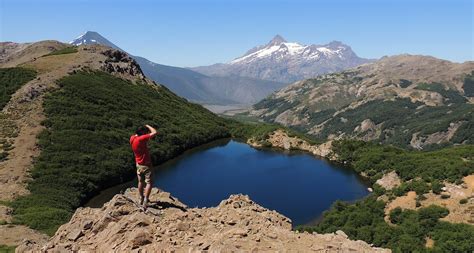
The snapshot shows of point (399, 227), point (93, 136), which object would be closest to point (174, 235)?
point (399, 227)

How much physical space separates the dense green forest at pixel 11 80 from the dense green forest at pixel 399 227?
8954 centimetres

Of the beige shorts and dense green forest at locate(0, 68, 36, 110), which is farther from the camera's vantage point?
dense green forest at locate(0, 68, 36, 110)

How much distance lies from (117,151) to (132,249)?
271ft

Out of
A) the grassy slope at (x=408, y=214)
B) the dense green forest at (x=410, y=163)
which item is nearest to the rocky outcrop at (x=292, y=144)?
the dense green forest at (x=410, y=163)

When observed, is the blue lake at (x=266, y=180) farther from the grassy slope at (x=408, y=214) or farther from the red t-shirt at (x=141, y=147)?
the red t-shirt at (x=141, y=147)

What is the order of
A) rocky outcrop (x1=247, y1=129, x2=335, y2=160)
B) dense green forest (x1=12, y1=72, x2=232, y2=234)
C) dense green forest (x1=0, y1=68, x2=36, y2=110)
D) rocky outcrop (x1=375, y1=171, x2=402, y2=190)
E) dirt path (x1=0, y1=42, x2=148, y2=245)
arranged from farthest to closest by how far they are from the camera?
rocky outcrop (x1=247, y1=129, x2=335, y2=160)
dense green forest (x1=0, y1=68, x2=36, y2=110)
rocky outcrop (x1=375, y1=171, x2=402, y2=190)
dense green forest (x1=12, y1=72, x2=232, y2=234)
dirt path (x1=0, y1=42, x2=148, y2=245)

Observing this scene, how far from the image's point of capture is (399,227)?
6359 centimetres

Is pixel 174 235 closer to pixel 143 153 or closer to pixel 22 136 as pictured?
pixel 143 153

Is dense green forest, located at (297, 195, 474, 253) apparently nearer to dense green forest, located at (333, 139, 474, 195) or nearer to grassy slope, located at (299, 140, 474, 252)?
grassy slope, located at (299, 140, 474, 252)

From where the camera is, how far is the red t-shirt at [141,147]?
2708cm

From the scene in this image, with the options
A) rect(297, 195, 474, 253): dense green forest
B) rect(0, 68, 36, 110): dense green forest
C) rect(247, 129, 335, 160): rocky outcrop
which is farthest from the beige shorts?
rect(0, 68, 36, 110): dense green forest

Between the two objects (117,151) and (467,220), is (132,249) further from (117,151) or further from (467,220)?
(117,151)

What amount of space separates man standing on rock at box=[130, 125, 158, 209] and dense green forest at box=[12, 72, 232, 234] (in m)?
28.1

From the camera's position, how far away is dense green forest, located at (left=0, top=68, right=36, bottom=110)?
118 metres
